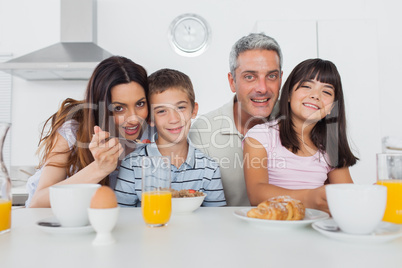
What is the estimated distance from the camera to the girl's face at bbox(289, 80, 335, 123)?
148 cm

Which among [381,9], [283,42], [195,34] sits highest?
[381,9]

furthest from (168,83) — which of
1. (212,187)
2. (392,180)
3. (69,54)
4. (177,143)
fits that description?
(69,54)

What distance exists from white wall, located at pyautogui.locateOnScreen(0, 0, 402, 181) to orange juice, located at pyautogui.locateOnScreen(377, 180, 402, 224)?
2471 mm

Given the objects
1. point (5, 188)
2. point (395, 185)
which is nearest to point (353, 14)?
point (395, 185)

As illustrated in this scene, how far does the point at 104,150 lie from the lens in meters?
1.15

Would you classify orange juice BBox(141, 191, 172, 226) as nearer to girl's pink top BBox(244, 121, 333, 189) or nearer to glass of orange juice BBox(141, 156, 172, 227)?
glass of orange juice BBox(141, 156, 172, 227)

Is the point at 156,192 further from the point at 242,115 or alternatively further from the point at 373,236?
the point at 242,115

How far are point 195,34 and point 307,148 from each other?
6.79ft

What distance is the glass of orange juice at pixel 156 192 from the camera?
2.59 feet

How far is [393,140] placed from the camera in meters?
1.00

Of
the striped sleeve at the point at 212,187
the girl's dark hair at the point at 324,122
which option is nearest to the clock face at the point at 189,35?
the girl's dark hair at the point at 324,122

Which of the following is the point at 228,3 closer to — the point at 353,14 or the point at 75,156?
the point at 353,14

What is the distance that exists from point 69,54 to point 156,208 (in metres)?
2.41

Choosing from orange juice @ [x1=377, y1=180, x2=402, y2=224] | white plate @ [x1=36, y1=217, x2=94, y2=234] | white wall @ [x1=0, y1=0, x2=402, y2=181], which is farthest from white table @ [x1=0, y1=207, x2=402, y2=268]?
white wall @ [x1=0, y1=0, x2=402, y2=181]
